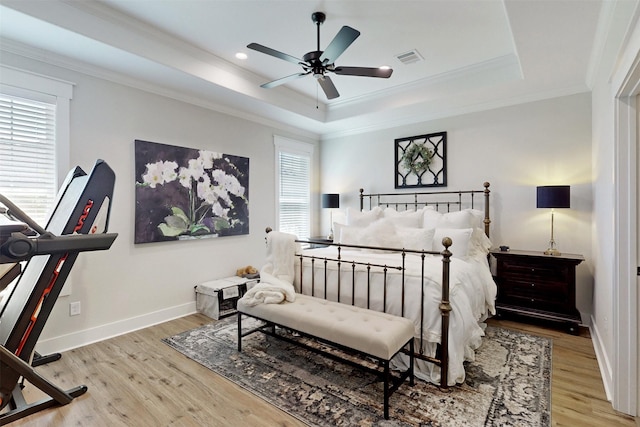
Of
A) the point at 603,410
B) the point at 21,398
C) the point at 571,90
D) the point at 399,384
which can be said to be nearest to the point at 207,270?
the point at 21,398

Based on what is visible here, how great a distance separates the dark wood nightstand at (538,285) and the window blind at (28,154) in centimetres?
462

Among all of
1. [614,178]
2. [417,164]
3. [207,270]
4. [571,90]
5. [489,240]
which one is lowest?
[207,270]

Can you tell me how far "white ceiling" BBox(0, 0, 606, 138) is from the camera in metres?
2.44

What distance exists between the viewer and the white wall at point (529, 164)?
3.51 m

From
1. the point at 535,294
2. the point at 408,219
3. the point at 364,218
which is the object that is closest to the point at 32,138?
the point at 364,218

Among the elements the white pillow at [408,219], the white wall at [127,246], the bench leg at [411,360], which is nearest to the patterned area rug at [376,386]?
the bench leg at [411,360]

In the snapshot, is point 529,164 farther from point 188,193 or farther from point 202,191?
point 188,193

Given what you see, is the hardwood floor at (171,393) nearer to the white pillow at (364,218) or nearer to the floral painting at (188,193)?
the floral painting at (188,193)

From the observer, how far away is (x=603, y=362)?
2475 millimetres

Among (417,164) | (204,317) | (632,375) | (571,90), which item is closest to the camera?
(632,375)

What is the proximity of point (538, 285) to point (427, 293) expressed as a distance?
190 cm

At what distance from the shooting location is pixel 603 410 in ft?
6.67

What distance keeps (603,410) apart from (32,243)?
10.9ft

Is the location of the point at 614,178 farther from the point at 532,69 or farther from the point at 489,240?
the point at 489,240
